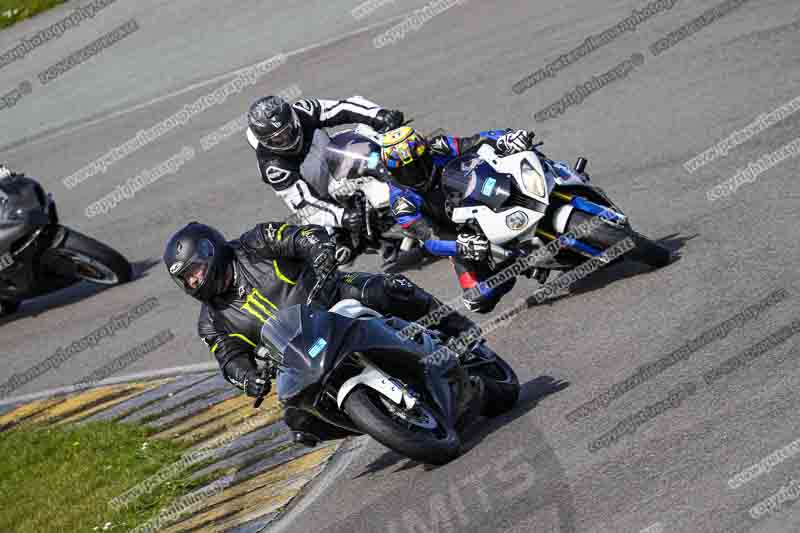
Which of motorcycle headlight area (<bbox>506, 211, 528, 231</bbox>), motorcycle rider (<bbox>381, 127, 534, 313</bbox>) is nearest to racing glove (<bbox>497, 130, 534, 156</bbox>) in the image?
motorcycle rider (<bbox>381, 127, 534, 313</bbox>)

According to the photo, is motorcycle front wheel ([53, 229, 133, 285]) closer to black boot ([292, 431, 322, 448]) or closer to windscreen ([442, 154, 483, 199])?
windscreen ([442, 154, 483, 199])

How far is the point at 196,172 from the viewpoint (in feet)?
57.4

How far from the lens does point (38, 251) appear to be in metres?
13.9

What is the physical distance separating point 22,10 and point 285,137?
17.9 m

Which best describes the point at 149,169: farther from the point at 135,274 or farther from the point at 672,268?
the point at 672,268

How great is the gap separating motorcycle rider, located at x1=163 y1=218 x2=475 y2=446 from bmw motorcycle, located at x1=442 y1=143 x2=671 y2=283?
1.18 m

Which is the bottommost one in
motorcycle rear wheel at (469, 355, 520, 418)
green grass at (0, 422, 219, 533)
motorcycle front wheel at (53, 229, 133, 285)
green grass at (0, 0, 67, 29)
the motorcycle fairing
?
green grass at (0, 0, 67, 29)

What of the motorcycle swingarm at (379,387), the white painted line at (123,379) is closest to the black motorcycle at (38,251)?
the white painted line at (123,379)

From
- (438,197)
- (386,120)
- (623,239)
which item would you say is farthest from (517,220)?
(386,120)

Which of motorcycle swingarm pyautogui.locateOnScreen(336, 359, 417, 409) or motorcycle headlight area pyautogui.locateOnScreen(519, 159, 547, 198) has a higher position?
motorcycle headlight area pyautogui.locateOnScreen(519, 159, 547, 198)

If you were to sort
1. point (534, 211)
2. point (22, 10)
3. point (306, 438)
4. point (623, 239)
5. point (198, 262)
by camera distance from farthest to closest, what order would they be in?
1. point (22, 10)
2. point (534, 211)
3. point (623, 239)
4. point (198, 262)
5. point (306, 438)

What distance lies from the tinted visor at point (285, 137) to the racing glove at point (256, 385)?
4309 millimetres

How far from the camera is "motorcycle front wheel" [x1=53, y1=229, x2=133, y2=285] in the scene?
13945 mm

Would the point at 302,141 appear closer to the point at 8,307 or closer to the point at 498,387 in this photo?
the point at 498,387
